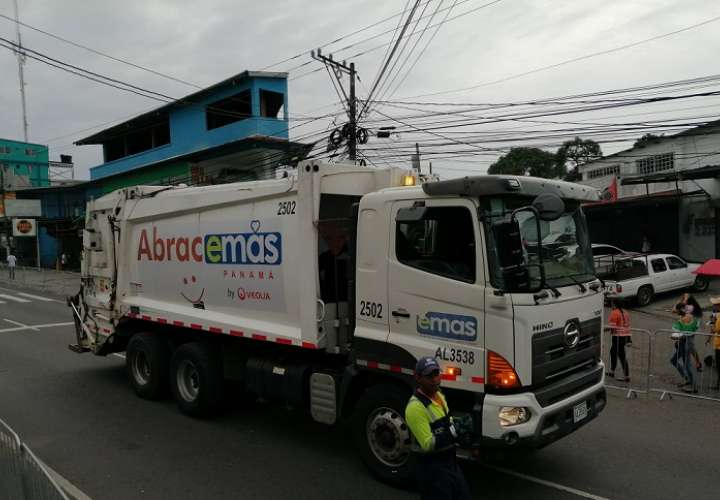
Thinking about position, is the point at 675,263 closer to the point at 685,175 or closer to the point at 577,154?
the point at 685,175

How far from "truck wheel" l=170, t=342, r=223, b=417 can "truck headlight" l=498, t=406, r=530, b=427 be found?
4.00 metres

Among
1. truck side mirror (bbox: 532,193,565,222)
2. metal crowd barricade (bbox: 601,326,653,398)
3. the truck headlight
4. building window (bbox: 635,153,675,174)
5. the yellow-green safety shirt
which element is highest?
building window (bbox: 635,153,675,174)

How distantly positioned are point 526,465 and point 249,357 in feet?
11.3

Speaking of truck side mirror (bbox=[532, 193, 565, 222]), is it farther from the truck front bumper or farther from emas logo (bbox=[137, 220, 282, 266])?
emas logo (bbox=[137, 220, 282, 266])

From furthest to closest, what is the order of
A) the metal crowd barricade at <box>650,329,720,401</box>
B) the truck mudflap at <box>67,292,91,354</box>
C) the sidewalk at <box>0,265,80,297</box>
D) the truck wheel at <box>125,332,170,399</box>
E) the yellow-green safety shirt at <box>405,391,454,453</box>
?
the sidewalk at <box>0,265,80,297</box>, the truck mudflap at <box>67,292,91,354</box>, the metal crowd barricade at <box>650,329,720,401</box>, the truck wheel at <box>125,332,170,399</box>, the yellow-green safety shirt at <box>405,391,454,453</box>

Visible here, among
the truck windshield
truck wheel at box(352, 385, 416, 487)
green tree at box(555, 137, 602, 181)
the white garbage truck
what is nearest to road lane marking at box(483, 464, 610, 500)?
the white garbage truck

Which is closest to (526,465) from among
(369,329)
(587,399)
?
(587,399)

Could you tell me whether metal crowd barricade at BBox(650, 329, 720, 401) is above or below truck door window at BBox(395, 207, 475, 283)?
below

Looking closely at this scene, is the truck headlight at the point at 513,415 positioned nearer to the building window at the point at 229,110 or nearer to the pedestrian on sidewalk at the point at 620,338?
the pedestrian on sidewalk at the point at 620,338

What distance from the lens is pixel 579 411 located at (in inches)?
200

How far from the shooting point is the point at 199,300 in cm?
729

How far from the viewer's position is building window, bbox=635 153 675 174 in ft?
78.0

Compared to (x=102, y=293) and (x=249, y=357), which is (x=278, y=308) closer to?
(x=249, y=357)

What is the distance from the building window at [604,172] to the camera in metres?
28.0
